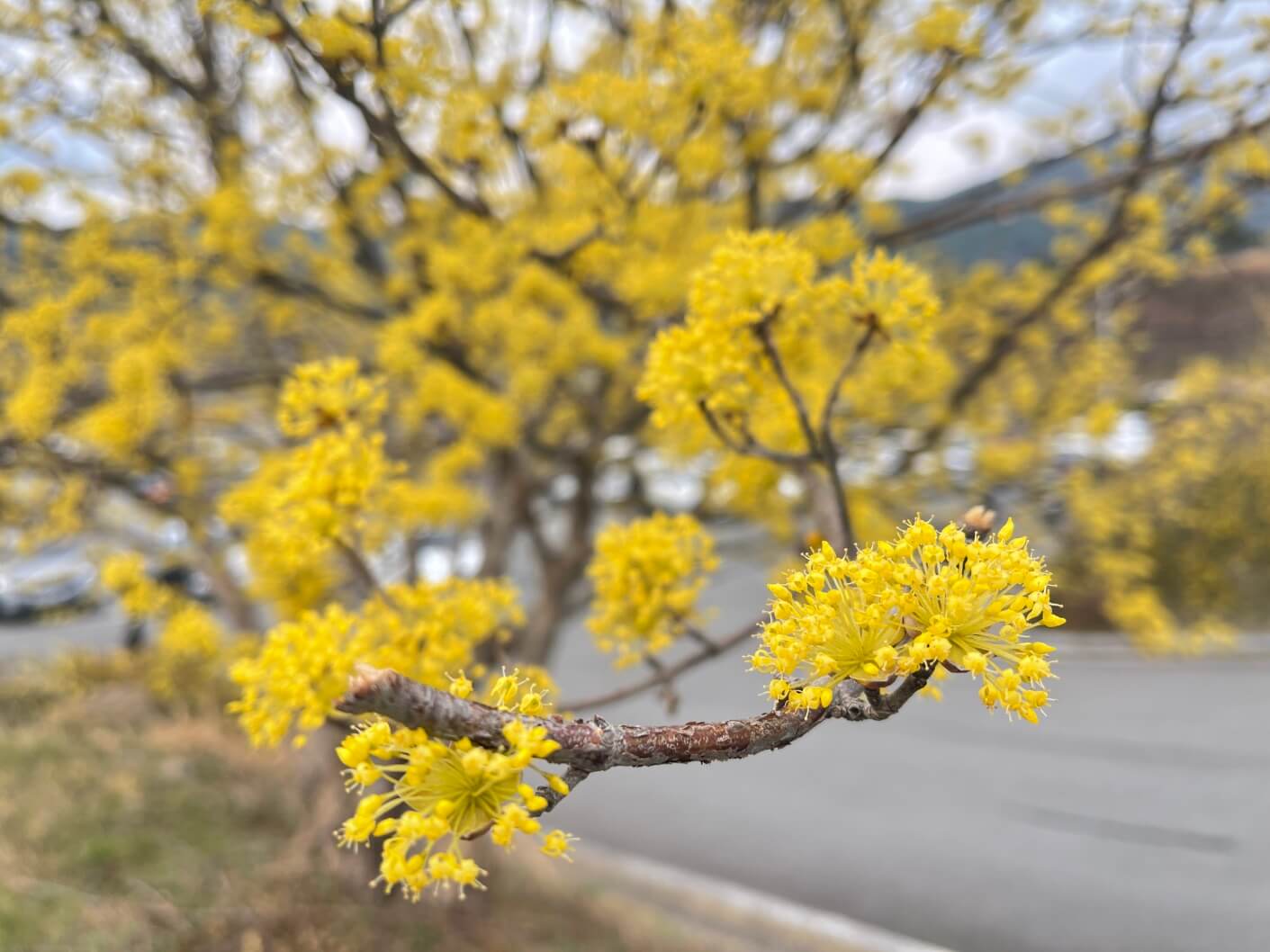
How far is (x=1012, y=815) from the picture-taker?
6.35 metres

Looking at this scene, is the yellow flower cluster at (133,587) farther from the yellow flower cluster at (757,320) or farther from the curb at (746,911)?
the curb at (746,911)

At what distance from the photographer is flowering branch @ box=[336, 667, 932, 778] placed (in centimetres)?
103

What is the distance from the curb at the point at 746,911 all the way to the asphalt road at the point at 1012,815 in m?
0.36

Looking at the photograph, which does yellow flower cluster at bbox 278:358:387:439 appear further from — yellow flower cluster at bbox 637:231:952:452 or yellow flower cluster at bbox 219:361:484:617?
yellow flower cluster at bbox 637:231:952:452

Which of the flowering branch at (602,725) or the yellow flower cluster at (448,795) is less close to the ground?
the flowering branch at (602,725)

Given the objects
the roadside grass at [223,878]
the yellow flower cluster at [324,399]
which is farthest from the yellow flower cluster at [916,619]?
the roadside grass at [223,878]

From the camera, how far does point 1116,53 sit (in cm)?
449

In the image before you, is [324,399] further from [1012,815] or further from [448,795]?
[1012,815]

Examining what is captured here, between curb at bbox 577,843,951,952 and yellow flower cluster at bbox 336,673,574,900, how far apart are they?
4505 millimetres

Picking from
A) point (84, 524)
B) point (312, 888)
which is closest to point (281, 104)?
point (84, 524)

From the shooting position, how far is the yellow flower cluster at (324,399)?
7.15 ft

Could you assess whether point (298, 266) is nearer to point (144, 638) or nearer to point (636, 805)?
point (636, 805)

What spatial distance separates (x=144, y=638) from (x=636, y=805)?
909 cm

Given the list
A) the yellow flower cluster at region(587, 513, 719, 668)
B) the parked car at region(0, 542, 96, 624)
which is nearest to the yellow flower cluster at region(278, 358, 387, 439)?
the yellow flower cluster at region(587, 513, 719, 668)
